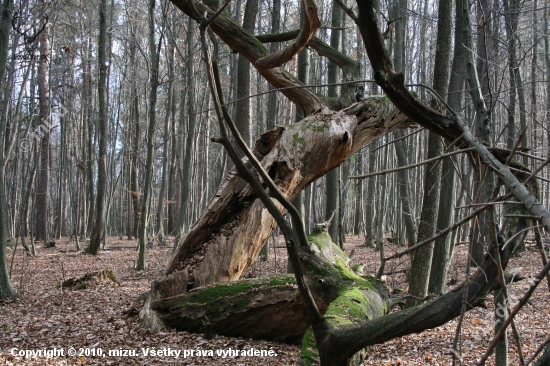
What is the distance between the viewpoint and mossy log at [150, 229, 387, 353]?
17.3 ft

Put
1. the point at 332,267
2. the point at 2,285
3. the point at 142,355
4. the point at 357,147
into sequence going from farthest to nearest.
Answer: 1. the point at 2,285
2. the point at 357,147
3. the point at 332,267
4. the point at 142,355

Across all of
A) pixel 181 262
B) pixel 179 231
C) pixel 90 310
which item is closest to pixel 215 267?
pixel 181 262

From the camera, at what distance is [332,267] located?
5527 mm

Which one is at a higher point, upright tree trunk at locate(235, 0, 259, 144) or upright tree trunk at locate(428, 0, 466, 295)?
upright tree trunk at locate(235, 0, 259, 144)

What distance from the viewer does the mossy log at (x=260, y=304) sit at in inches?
208

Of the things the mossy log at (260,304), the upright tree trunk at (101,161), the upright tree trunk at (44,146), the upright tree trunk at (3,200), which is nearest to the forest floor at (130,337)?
the mossy log at (260,304)

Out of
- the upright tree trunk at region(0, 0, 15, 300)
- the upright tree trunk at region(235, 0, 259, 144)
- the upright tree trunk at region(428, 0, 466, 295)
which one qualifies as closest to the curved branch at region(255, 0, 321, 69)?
the upright tree trunk at region(428, 0, 466, 295)

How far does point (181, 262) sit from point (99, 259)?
29.9 feet

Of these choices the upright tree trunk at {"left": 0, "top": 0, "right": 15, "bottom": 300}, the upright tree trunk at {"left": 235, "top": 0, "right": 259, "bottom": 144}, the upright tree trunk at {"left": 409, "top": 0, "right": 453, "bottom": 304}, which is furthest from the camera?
the upright tree trunk at {"left": 235, "top": 0, "right": 259, "bottom": 144}

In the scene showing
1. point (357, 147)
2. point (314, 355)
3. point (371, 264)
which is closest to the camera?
point (314, 355)

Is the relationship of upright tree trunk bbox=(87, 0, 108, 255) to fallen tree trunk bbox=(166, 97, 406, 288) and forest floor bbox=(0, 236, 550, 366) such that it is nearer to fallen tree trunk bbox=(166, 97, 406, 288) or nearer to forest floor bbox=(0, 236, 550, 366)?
forest floor bbox=(0, 236, 550, 366)

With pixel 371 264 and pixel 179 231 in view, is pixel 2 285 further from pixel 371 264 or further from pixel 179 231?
pixel 371 264

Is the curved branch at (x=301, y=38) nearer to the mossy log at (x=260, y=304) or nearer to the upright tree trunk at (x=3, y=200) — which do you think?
the mossy log at (x=260, y=304)

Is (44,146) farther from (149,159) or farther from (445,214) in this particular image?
(445,214)
